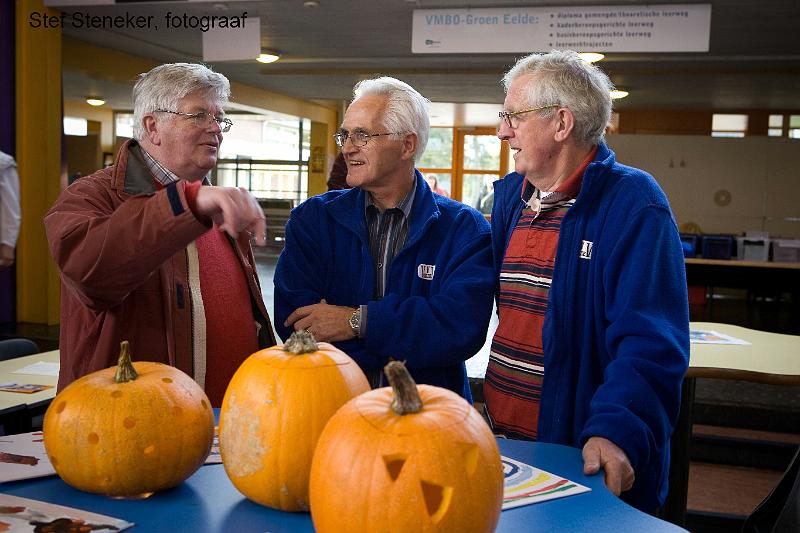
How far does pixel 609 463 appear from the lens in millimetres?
1307

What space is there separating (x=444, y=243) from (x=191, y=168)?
28.4 inches

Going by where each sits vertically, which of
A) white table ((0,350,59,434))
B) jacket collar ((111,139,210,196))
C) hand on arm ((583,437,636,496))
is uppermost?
jacket collar ((111,139,210,196))

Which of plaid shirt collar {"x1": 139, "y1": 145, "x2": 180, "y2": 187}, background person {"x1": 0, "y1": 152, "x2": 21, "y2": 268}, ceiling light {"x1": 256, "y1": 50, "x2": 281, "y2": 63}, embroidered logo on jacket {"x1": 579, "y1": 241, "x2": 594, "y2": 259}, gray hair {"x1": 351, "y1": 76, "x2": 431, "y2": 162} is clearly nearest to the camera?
embroidered logo on jacket {"x1": 579, "y1": 241, "x2": 594, "y2": 259}

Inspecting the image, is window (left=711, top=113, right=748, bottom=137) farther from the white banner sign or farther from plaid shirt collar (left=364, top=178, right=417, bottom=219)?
plaid shirt collar (left=364, top=178, right=417, bottom=219)

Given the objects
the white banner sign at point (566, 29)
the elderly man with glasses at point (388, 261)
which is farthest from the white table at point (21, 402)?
the white banner sign at point (566, 29)

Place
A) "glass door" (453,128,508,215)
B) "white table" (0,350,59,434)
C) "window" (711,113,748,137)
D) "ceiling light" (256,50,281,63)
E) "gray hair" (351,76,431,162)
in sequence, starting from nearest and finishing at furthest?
"gray hair" (351,76,431,162) < "white table" (0,350,59,434) < "ceiling light" (256,50,281,63) < "window" (711,113,748,137) < "glass door" (453,128,508,215)

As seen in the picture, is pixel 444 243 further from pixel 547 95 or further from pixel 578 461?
pixel 578 461

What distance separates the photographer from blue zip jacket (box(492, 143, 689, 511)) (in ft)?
4.82

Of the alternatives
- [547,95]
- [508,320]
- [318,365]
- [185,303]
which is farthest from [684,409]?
[318,365]

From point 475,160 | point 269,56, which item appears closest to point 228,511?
point 269,56

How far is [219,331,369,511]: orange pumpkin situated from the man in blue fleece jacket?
497mm

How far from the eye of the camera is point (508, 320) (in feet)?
6.37

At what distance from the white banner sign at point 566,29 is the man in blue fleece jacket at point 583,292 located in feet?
15.8

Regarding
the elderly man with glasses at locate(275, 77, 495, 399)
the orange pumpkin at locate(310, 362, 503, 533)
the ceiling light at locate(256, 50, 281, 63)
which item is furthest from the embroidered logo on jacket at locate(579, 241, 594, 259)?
the ceiling light at locate(256, 50, 281, 63)
